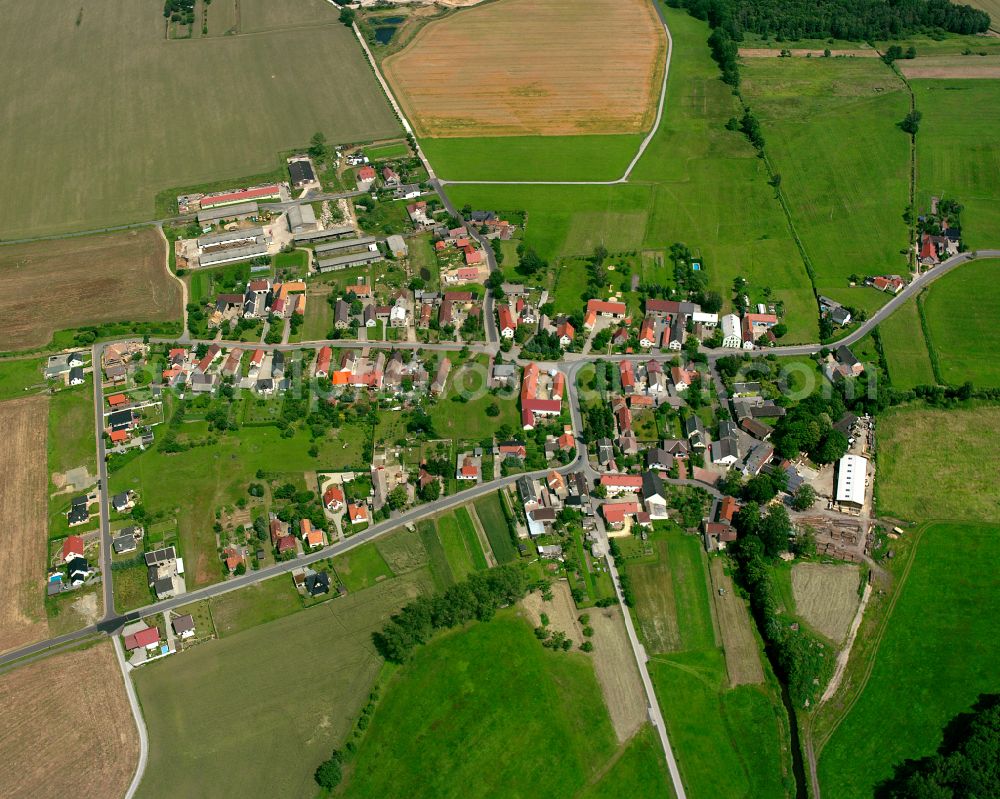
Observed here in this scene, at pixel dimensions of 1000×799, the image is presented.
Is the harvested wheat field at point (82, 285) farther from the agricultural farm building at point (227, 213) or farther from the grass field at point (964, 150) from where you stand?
the grass field at point (964, 150)

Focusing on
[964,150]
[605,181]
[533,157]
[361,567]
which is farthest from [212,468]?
[964,150]

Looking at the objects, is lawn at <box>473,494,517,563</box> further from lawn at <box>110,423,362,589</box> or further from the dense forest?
the dense forest

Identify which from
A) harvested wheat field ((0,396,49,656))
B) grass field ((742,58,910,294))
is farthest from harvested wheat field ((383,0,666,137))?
harvested wheat field ((0,396,49,656))

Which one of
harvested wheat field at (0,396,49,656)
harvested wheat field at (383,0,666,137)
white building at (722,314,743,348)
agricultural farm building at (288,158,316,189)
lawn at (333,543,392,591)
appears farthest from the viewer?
harvested wheat field at (383,0,666,137)

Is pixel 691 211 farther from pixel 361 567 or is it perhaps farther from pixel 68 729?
pixel 68 729

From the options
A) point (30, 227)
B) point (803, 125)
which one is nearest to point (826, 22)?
point (803, 125)

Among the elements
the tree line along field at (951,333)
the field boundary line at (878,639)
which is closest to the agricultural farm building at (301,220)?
the tree line along field at (951,333)
